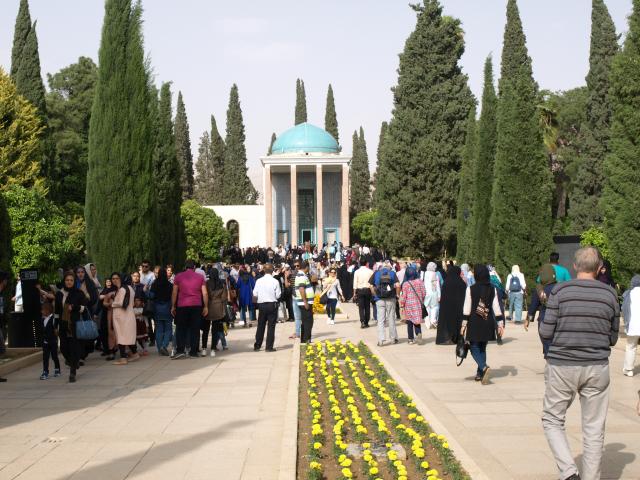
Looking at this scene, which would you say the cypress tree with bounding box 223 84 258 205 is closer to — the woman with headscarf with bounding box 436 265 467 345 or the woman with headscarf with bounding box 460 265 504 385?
the woman with headscarf with bounding box 436 265 467 345

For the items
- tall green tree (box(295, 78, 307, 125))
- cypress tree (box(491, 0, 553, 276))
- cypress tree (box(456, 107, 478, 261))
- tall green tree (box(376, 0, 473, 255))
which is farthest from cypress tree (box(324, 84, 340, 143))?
cypress tree (box(491, 0, 553, 276))

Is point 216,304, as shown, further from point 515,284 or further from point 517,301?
point 517,301

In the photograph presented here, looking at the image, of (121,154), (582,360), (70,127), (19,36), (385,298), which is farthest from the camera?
(70,127)

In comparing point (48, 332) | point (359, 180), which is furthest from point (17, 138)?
point (359, 180)

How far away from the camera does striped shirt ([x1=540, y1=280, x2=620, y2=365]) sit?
5676 mm

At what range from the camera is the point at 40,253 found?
2478 cm

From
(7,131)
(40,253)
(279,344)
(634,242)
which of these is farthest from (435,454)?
(7,131)

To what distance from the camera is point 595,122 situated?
144 feet

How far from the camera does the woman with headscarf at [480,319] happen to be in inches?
416

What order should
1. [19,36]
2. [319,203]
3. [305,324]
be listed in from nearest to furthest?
[305,324]
[19,36]
[319,203]

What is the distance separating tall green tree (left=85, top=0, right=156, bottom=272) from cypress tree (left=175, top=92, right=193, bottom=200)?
4764 cm

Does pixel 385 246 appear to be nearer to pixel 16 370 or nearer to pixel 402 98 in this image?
pixel 402 98

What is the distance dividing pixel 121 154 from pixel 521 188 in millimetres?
11799

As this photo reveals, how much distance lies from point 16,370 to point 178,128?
59742 mm
